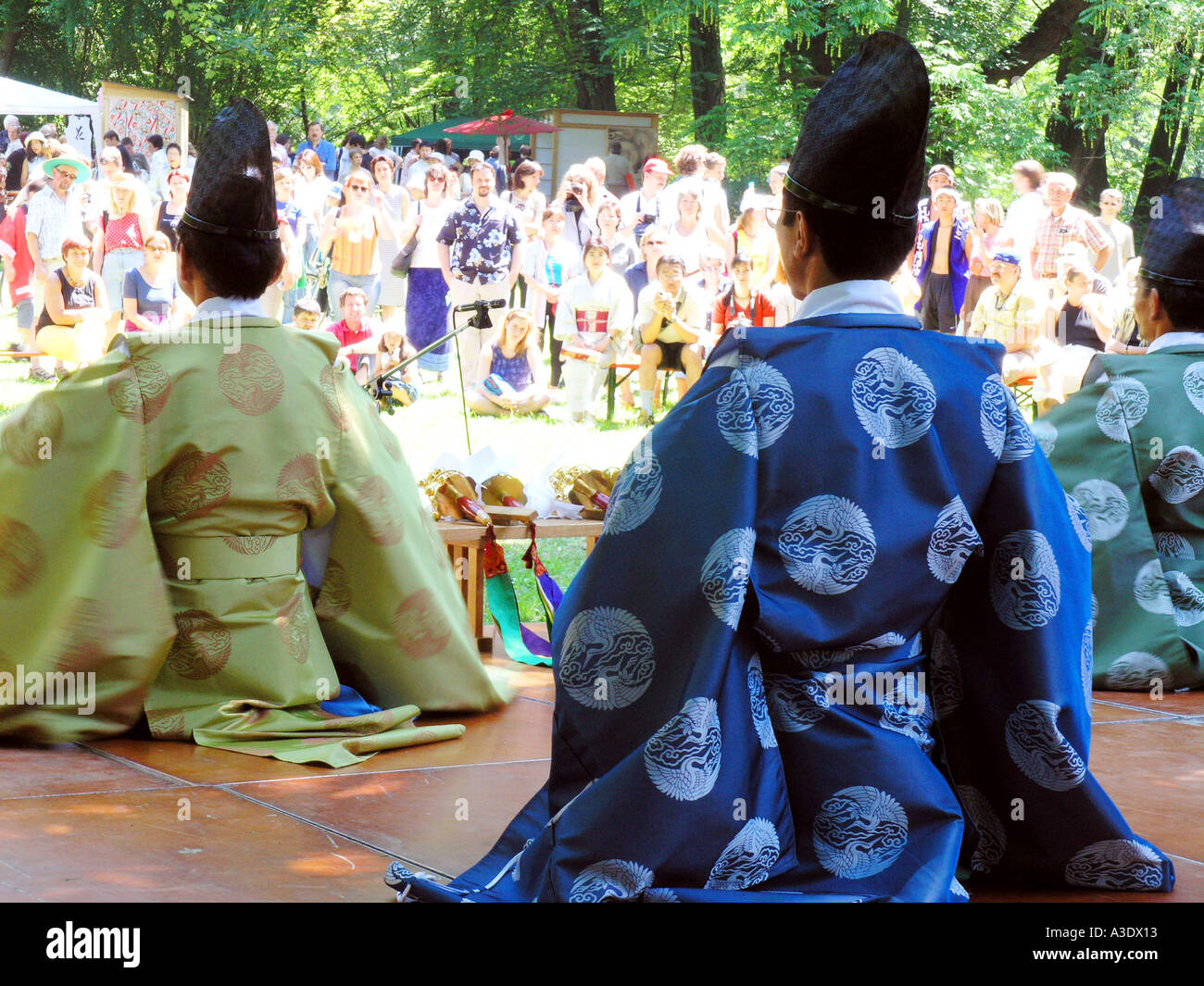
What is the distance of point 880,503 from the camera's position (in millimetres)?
2520

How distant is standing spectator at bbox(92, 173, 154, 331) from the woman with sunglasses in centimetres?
142

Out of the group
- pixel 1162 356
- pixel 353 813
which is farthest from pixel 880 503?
pixel 1162 356

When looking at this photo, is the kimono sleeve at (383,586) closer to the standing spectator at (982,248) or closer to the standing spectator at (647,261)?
the standing spectator at (647,261)

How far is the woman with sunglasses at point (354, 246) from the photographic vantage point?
11938 mm

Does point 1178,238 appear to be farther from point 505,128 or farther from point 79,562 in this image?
point 505,128

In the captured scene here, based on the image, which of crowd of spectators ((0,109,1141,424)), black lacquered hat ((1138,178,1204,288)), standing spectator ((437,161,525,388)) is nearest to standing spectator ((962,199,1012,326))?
crowd of spectators ((0,109,1141,424))

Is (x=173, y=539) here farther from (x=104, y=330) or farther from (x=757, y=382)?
(x=104, y=330)

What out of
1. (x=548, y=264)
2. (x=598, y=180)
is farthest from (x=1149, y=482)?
(x=598, y=180)

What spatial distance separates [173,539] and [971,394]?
7.06 feet

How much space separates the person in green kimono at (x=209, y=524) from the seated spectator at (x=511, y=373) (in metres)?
7.22

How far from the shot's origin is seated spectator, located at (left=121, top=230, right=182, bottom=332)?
36.2 ft

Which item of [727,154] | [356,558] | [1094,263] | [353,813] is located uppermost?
[727,154]

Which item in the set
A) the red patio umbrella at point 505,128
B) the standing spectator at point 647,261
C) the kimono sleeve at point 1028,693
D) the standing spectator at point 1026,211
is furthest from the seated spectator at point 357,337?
the red patio umbrella at point 505,128

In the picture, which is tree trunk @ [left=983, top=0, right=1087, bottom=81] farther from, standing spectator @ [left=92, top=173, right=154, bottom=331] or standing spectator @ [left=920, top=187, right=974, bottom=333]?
standing spectator @ [left=92, top=173, right=154, bottom=331]
